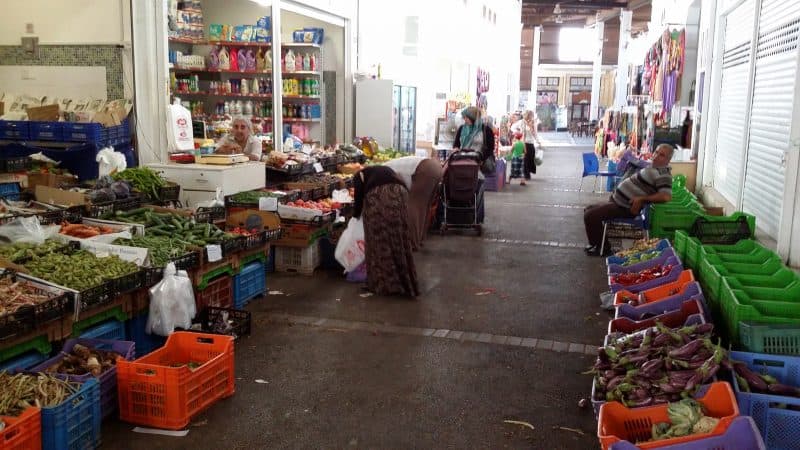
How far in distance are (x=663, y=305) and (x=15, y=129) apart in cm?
628

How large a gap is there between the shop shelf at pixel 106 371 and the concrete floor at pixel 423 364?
12 cm

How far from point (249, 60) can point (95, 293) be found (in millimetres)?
6482

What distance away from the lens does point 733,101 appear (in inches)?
317

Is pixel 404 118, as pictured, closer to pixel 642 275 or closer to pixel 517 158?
pixel 517 158

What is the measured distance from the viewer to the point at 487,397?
170 inches

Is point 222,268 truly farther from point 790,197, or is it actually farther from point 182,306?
point 790,197

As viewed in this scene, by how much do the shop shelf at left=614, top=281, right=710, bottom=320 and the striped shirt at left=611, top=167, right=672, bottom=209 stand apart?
3178 millimetres

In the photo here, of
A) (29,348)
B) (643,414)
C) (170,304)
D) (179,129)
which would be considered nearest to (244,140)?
(179,129)

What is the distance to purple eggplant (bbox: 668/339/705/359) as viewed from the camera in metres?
3.59

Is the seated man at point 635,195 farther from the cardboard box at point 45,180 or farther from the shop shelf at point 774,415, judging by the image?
the cardboard box at point 45,180

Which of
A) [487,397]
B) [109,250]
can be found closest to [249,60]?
[109,250]

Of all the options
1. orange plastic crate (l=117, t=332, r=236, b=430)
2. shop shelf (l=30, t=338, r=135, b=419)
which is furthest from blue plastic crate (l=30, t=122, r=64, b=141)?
orange plastic crate (l=117, t=332, r=236, b=430)

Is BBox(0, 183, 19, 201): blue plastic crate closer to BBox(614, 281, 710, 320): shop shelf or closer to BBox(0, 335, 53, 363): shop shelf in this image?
BBox(0, 335, 53, 363): shop shelf

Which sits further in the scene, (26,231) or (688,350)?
(26,231)
